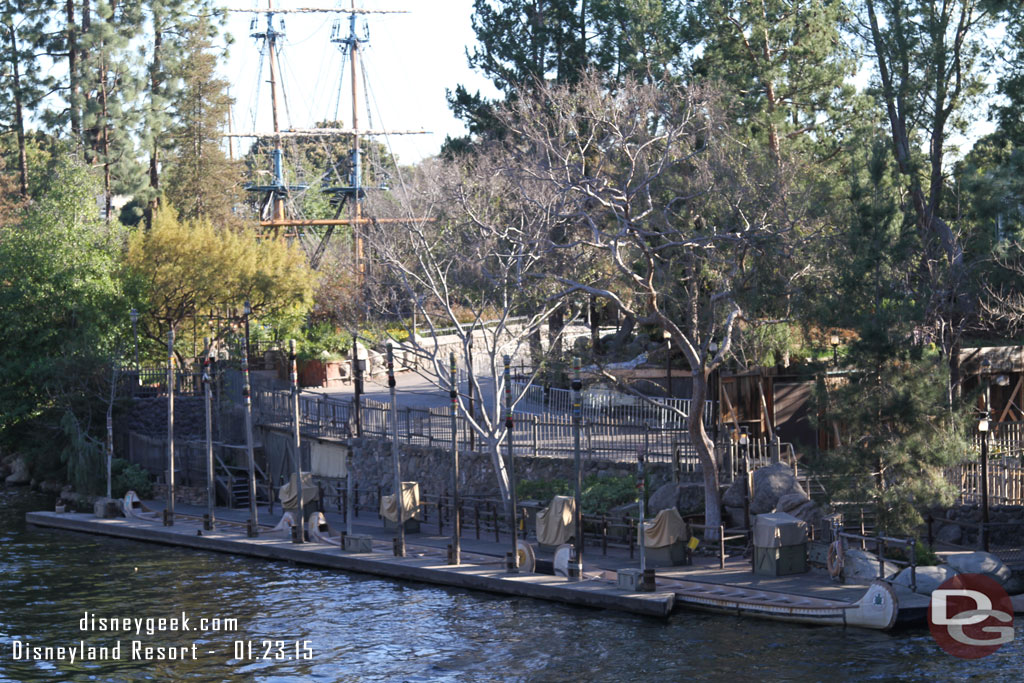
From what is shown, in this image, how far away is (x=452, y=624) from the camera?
25484 millimetres

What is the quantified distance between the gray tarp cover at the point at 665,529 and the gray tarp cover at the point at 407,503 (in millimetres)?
8091

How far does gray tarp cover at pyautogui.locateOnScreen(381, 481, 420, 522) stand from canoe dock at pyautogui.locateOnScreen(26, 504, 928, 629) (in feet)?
1.94

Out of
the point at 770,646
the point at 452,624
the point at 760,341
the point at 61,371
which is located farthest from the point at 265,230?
the point at 770,646

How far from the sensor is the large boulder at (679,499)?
98.9 ft

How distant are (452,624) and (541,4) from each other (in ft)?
90.0

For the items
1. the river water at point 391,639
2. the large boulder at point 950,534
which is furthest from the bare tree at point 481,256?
the large boulder at point 950,534

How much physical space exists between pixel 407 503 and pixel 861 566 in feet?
43.0

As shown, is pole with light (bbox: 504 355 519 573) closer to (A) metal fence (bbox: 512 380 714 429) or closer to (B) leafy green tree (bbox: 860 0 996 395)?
(A) metal fence (bbox: 512 380 714 429)

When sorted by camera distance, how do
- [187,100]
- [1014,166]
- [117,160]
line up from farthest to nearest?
[187,100] < [117,160] < [1014,166]

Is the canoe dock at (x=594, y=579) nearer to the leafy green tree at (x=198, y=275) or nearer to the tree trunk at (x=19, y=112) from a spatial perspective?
the leafy green tree at (x=198, y=275)

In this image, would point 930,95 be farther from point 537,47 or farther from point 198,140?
point 198,140

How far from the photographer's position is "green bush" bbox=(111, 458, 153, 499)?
43812mm

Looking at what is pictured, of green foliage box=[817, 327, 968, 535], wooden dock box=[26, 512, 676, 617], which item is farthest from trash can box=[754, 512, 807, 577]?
wooden dock box=[26, 512, 676, 617]

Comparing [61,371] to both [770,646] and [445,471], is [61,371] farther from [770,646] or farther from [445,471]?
[770,646]
